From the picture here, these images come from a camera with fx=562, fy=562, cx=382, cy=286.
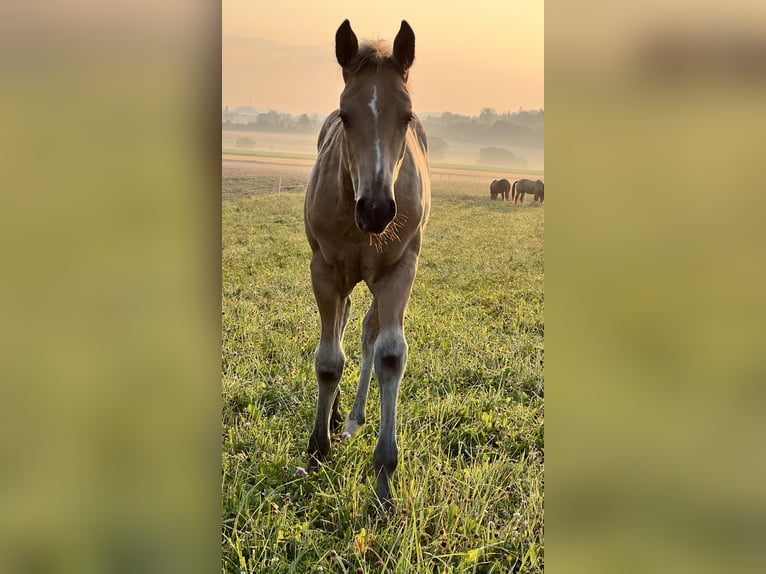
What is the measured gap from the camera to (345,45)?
5.18 feet

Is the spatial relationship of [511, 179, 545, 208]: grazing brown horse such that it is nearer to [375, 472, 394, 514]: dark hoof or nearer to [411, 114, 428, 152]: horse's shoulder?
[411, 114, 428, 152]: horse's shoulder

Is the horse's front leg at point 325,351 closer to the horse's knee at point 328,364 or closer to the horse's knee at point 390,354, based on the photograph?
the horse's knee at point 328,364

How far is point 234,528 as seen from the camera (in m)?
1.53

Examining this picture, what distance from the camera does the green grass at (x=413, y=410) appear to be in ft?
5.04

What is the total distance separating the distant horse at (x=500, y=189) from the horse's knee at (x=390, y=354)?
5.08ft

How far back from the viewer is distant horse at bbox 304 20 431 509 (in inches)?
60.5
